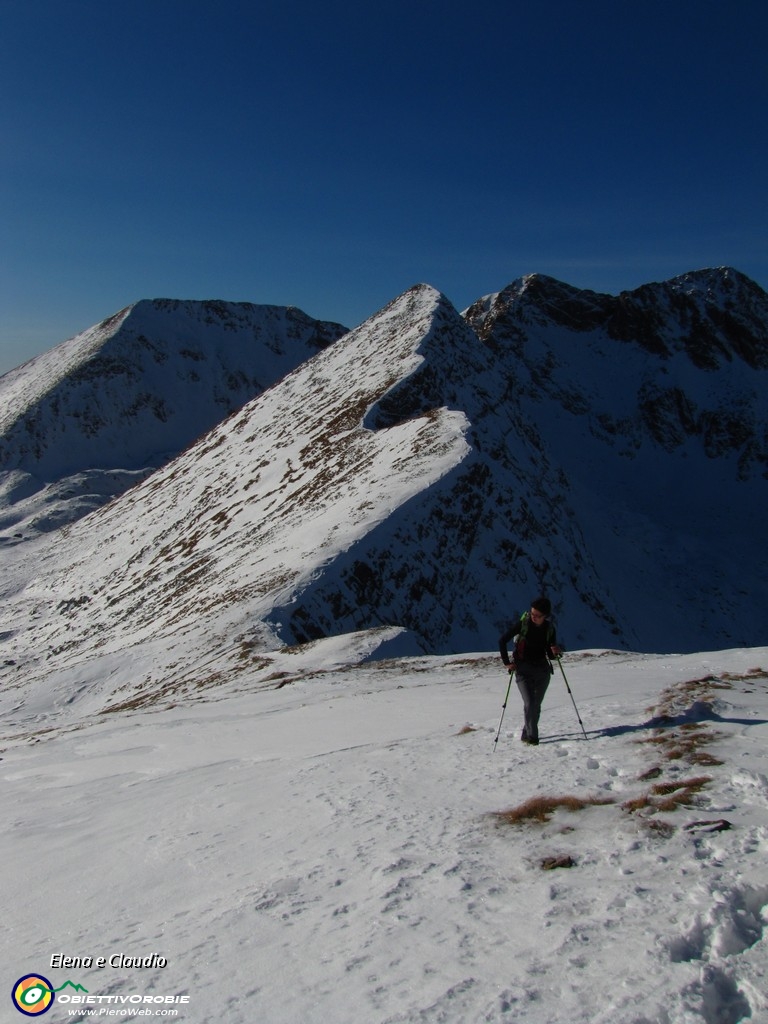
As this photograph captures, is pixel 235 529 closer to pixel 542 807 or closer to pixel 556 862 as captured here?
pixel 542 807

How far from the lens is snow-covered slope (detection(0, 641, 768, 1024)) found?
12.9 feet

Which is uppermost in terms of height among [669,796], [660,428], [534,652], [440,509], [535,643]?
[660,428]

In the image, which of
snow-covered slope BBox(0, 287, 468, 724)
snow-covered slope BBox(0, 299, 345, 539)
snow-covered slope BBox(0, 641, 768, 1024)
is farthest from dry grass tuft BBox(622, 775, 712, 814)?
snow-covered slope BBox(0, 299, 345, 539)

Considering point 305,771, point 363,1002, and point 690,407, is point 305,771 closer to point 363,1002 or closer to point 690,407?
point 363,1002

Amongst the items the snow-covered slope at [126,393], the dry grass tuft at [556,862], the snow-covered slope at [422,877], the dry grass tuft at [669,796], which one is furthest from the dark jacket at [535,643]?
the snow-covered slope at [126,393]

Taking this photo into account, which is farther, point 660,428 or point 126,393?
point 126,393

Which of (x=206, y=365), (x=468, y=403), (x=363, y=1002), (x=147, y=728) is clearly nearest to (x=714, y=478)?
(x=468, y=403)

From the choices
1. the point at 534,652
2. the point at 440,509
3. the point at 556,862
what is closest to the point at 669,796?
the point at 556,862

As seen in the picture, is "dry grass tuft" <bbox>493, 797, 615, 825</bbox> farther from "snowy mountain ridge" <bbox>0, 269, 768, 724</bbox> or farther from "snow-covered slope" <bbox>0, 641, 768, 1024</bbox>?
"snowy mountain ridge" <bbox>0, 269, 768, 724</bbox>

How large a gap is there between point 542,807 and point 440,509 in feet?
80.3

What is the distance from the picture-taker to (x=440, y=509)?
3075 centimetres

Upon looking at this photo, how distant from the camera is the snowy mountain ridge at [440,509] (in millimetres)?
27781

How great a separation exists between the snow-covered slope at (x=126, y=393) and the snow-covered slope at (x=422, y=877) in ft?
243

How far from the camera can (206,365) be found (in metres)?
110
